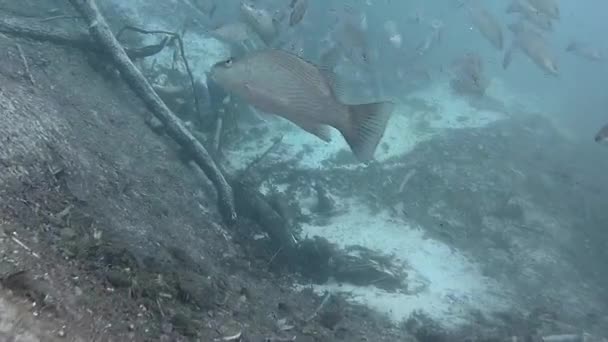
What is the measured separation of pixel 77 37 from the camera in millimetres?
5379

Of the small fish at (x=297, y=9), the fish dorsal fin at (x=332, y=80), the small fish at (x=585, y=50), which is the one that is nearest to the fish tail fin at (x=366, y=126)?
the fish dorsal fin at (x=332, y=80)

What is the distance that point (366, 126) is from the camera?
3.31 m

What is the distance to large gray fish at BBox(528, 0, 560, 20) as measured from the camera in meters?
7.87

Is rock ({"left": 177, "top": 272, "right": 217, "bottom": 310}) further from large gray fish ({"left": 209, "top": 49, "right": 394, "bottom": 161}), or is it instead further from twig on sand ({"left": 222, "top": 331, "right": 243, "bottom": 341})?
large gray fish ({"left": 209, "top": 49, "right": 394, "bottom": 161})

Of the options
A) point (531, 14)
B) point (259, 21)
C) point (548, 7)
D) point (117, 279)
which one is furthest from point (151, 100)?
point (531, 14)

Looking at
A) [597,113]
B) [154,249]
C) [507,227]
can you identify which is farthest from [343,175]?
[597,113]

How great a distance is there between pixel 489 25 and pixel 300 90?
7.15 metres

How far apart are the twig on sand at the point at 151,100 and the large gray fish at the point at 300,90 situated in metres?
2.16

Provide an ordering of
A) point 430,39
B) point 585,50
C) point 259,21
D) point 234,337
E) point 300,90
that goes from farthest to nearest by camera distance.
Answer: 1. point 430,39
2. point 585,50
3. point 259,21
4. point 300,90
5. point 234,337

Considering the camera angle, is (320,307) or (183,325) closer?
(183,325)

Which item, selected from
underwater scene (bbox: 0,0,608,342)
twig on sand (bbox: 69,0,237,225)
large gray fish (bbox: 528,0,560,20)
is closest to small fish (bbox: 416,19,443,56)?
underwater scene (bbox: 0,0,608,342)

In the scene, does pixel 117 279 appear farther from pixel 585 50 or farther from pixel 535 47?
pixel 585 50

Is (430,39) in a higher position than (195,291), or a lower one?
higher

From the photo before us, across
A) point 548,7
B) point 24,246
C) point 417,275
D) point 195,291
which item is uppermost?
point 548,7
